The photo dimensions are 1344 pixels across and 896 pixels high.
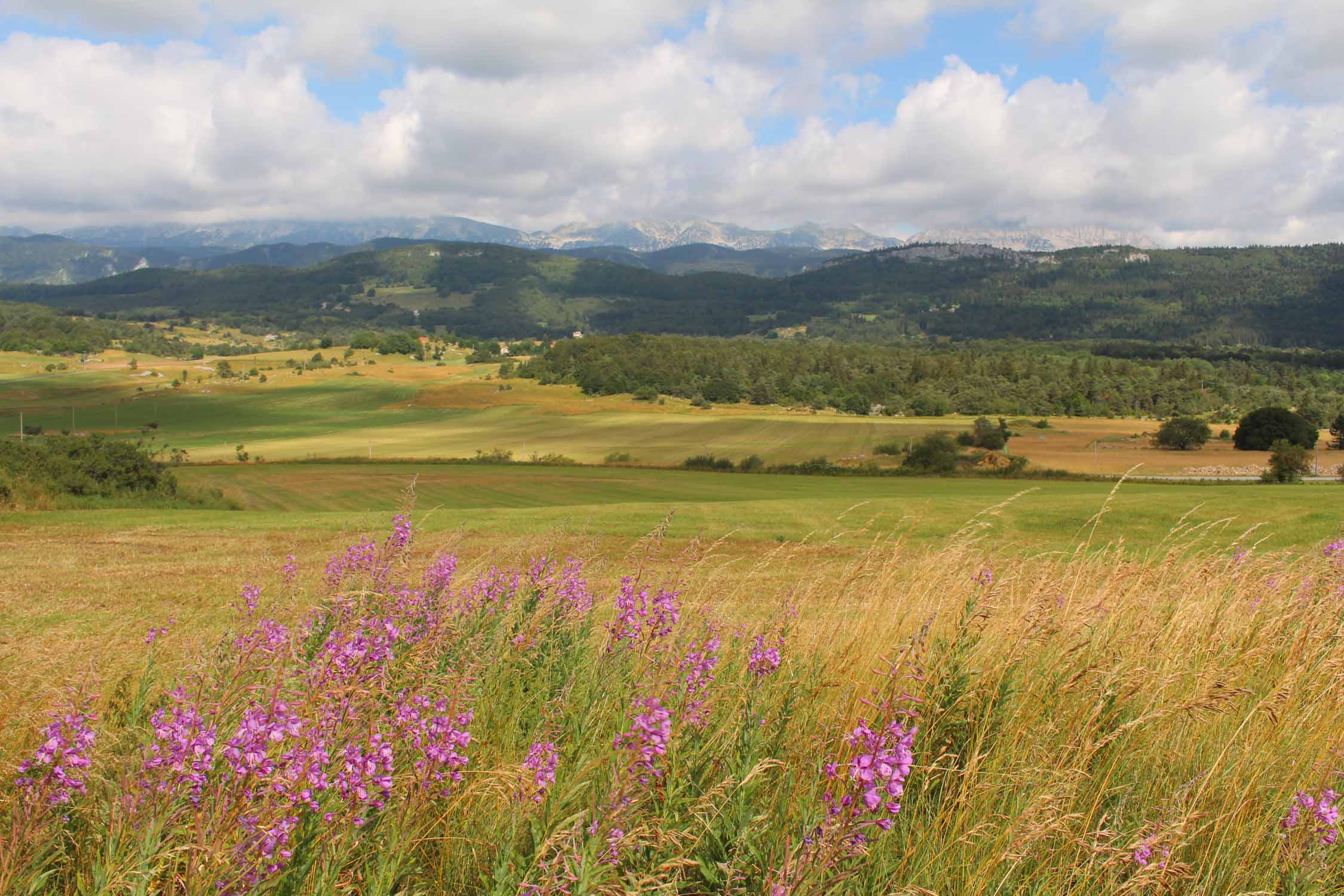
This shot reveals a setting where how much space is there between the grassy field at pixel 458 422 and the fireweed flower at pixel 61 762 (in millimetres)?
67725

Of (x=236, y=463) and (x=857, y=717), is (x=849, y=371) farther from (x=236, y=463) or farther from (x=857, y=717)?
(x=857, y=717)

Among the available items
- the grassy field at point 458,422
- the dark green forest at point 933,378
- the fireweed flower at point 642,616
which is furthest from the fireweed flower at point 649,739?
the dark green forest at point 933,378

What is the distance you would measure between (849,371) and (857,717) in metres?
148

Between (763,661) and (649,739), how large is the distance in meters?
1.21

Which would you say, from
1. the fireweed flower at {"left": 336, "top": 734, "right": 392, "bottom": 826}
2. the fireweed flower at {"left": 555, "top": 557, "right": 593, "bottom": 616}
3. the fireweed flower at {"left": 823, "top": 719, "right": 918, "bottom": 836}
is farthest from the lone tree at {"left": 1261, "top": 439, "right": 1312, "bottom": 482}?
the fireweed flower at {"left": 336, "top": 734, "right": 392, "bottom": 826}

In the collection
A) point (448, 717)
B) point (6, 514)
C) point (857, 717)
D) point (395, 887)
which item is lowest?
point (6, 514)

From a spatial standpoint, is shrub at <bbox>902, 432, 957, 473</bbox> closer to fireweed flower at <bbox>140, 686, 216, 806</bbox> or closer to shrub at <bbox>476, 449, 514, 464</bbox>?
shrub at <bbox>476, 449, 514, 464</bbox>

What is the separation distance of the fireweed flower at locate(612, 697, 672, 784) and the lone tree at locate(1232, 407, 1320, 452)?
95.6 meters

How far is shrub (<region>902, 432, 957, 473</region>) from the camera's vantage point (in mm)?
67312

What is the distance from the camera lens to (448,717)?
300cm

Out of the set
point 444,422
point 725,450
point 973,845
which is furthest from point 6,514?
point 444,422

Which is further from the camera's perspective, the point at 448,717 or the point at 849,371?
the point at 849,371

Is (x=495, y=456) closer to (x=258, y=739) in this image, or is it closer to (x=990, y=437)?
(x=990, y=437)

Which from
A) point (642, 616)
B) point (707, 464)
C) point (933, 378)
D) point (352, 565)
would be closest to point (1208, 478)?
point (707, 464)
